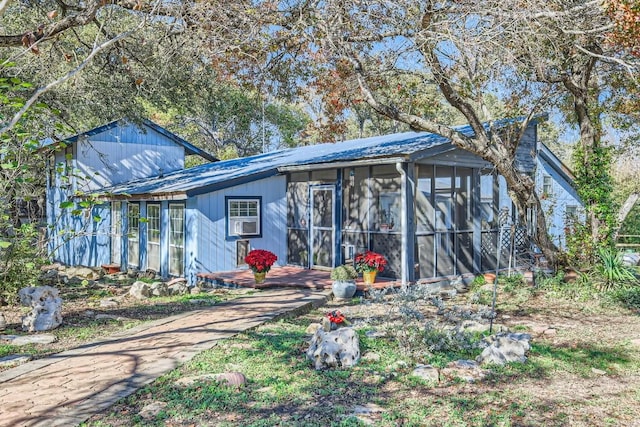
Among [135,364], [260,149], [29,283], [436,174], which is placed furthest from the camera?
[260,149]

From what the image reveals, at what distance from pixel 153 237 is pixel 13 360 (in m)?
7.88

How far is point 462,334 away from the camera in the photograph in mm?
5773

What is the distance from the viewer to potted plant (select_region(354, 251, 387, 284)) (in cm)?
983

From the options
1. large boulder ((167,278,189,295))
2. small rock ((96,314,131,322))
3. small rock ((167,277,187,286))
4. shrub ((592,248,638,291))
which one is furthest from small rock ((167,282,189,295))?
shrub ((592,248,638,291))

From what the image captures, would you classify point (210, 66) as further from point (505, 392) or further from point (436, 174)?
point (505, 392)

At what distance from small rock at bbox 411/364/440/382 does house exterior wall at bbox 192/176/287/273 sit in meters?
7.30

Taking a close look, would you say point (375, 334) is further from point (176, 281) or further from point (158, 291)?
point (176, 281)

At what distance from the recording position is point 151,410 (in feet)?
13.3

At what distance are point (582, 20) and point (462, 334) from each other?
6235 millimetres

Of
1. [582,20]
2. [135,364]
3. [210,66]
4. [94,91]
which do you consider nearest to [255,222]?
[210,66]

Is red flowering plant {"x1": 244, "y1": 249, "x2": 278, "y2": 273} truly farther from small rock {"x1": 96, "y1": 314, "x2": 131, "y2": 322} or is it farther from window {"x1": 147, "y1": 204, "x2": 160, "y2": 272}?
window {"x1": 147, "y1": 204, "x2": 160, "y2": 272}

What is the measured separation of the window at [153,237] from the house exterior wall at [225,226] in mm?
1902

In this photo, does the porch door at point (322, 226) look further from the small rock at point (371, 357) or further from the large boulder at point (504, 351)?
the large boulder at point (504, 351)

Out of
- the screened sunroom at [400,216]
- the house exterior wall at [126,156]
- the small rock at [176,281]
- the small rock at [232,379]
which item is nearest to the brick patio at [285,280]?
the screened sunroom at [400,216]
